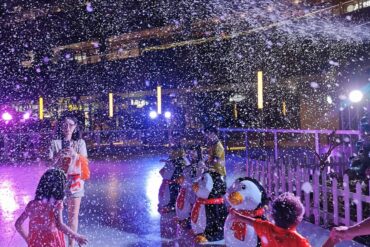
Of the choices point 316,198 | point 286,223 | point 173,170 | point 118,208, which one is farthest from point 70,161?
point 316,198

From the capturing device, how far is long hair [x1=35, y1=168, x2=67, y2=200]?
3.36 m

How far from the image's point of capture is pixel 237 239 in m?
4.13

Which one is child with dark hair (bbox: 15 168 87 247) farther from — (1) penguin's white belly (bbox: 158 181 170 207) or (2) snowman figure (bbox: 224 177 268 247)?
(1) penguin's white belly (bbox: 158 181 170 207)

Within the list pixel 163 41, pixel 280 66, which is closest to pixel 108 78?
pixel 163 41

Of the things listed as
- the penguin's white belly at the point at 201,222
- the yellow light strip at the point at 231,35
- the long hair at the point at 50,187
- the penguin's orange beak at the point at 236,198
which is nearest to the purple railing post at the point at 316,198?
the penguin's white belly at the point at 201,222

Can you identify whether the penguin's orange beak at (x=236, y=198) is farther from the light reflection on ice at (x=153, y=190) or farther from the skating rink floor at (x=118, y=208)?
the light reflection on ice at (x=153, y=190)

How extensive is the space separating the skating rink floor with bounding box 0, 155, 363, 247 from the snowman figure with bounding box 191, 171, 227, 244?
0.23 metres

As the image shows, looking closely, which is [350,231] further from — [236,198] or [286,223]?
[236,198]

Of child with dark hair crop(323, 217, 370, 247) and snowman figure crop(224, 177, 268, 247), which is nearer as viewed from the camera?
child with dark hair crop(323, 217, 370, 247)

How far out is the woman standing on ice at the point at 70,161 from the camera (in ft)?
14.7

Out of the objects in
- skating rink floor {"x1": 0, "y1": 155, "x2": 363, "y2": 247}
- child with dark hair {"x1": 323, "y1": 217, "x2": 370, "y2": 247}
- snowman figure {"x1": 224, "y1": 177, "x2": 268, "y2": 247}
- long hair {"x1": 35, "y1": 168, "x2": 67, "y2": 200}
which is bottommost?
skating rink floor {"x1": 0, "y1": 155, "x2": 363, "y2": 247}

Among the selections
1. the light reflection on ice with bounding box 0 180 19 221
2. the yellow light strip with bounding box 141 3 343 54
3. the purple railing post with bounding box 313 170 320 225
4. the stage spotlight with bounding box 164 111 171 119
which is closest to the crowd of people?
the purple railing post with bounding box 313 170 320 225

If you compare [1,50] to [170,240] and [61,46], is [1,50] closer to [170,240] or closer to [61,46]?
[61,46]

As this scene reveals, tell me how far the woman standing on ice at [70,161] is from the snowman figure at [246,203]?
176 cm
